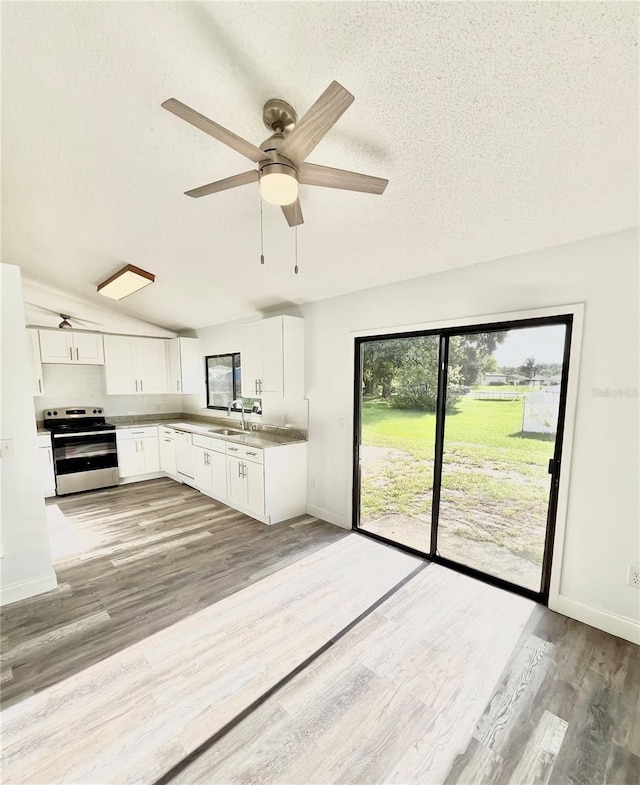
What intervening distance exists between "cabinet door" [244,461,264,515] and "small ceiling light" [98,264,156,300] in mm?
2338

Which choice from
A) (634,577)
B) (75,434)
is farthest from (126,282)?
(634,577)

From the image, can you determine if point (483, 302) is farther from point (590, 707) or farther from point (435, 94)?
point (590, 707)

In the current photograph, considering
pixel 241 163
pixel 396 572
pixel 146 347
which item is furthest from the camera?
pixel 146 347

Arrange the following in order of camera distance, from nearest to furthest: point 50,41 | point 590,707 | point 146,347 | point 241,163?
point 50,41 < point 590,707 < point 241,163 < point 146,347

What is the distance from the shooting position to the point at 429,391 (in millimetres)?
2973

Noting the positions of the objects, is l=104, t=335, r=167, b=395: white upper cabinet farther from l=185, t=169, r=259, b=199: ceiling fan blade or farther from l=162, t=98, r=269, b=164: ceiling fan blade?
l=162, t=98, r=269, b=164: ceiling fan blade

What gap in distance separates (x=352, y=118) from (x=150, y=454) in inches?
208

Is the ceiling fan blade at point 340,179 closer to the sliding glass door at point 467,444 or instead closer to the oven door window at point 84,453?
the sliding glass door at point 467,444

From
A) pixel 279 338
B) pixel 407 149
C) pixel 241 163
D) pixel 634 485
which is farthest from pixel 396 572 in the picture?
pixel 241 163

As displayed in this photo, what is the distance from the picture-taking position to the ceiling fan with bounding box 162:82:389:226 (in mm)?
1042

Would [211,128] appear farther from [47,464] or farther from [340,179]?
[47,464]

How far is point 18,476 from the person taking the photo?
247 centimetres

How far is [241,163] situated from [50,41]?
0.86 m

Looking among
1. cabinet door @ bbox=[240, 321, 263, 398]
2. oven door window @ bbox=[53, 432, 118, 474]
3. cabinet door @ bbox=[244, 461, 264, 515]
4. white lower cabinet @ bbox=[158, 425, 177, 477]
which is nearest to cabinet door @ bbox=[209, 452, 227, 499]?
cabinet door @ bbox=[244, 461, 264, 515]
